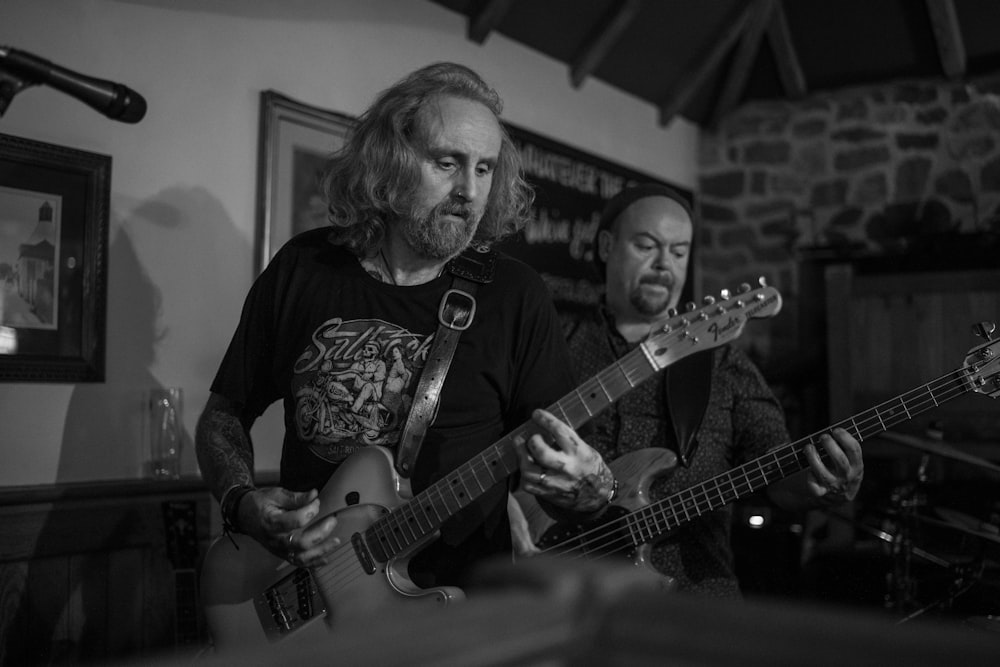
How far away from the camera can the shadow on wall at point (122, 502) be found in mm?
2480

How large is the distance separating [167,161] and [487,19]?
1.75 m

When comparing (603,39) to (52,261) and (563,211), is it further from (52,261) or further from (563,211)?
(52,261)

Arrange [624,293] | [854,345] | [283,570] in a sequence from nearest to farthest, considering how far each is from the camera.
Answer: [283,570] → [624,293] → [854,345]

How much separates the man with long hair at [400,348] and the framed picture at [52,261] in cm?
98

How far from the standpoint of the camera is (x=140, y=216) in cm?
280

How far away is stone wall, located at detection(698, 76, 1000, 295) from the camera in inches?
202

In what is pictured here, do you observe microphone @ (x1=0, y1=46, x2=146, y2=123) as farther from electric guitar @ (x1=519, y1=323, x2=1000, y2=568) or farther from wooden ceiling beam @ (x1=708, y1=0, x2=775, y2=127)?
wooden ceiling beam @ (x1=708, y1=0, x2=775, y2=127)

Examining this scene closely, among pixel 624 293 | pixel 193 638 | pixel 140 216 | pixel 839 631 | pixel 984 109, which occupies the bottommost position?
pixel 193 638

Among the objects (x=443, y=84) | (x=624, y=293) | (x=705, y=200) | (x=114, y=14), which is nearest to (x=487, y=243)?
(x=443, y=84)

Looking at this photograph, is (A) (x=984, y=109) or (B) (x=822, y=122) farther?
(B) (x=822, y=122)

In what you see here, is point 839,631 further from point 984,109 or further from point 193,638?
point 984,109

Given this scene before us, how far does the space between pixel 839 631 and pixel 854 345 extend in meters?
4.98

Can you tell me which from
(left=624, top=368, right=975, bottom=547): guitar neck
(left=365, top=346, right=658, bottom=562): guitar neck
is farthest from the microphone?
(left=624, top=368, right=975, bottom=547): guitar neck

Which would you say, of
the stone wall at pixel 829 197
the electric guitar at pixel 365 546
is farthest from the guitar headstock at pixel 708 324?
the stone wall at pixel 829 197
